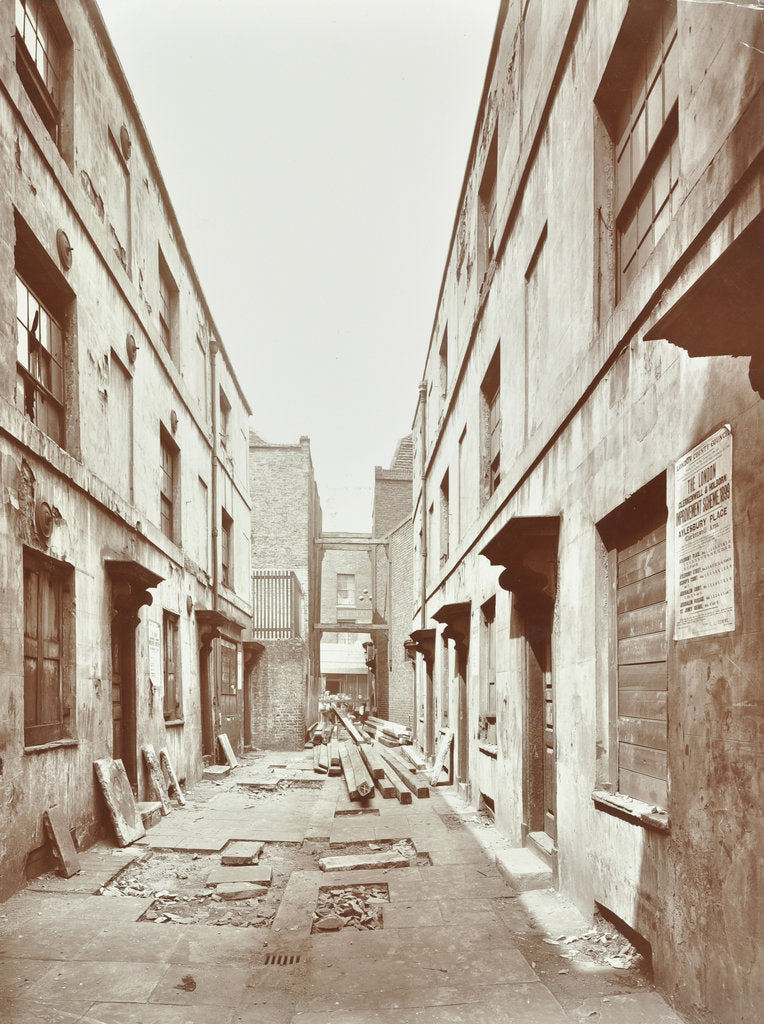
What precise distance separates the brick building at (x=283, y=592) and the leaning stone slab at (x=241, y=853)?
41.8ft

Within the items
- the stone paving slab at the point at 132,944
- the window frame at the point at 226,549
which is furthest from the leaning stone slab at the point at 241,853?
the window frame at the point at 226,549

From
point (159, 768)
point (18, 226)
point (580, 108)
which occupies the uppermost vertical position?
point (580, 108)

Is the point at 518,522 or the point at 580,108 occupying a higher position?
the point at 580,108

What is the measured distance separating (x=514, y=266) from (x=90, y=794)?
22.1 ft

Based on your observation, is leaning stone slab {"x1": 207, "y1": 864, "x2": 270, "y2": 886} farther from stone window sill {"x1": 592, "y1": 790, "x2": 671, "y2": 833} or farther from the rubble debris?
stone window sill {"x1": 592, "y1": 790, "x2": 671, "y2": 833}

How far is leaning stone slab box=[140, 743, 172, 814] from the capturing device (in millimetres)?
9547

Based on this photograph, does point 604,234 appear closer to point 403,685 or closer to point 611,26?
point 611,26

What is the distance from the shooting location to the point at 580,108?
5617 millimetres

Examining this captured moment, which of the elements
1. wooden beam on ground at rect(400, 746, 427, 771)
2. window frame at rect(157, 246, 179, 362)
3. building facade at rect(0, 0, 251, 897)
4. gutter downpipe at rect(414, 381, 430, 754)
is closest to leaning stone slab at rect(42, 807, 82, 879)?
building facade at rect(0, 0, 251, 897)

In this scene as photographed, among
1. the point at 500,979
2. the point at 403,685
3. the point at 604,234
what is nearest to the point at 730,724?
the point at 500,979

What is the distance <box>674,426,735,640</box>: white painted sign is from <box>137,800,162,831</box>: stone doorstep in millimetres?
6894

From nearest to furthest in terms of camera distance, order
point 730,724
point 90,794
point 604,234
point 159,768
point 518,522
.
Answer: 1. point 730,724
2. point 604,234
3. point 518,522
4. point 90,794
5. point 159,768

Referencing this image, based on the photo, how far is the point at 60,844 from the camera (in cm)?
616

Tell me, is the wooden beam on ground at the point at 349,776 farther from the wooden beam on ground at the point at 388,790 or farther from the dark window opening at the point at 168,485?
the dark window opening at the point at 168,485
